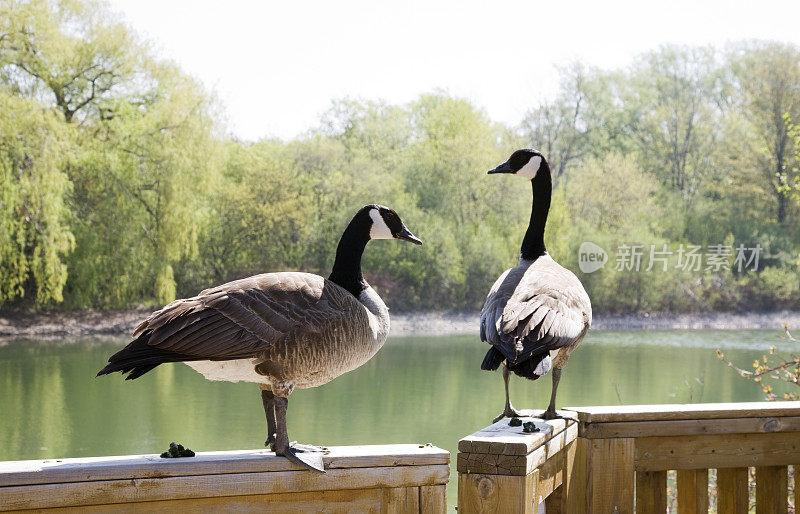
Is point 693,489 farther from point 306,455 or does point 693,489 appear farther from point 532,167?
point 532,167

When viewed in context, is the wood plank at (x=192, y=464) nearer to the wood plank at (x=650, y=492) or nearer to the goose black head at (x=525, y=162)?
the wood plank at (x=650, y=492)

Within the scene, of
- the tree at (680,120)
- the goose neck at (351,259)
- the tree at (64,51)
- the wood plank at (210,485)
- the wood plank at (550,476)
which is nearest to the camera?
the wood plank at (210,485)

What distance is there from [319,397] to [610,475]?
13.3 m

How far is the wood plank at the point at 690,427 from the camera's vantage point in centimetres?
242

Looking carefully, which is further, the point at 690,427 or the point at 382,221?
the point at 382,221

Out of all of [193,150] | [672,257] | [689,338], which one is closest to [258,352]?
[193,150]

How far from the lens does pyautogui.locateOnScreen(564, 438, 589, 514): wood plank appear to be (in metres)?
→ 2.41

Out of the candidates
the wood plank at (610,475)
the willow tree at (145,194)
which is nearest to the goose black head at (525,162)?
the wood plank at (610,475)

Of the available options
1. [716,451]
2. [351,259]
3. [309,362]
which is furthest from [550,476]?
[351,259]

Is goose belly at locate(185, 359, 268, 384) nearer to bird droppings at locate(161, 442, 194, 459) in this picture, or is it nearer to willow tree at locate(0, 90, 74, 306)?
bird droppings at locate(161, 442, 194, 459)

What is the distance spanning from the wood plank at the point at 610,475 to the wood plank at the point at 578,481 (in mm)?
18

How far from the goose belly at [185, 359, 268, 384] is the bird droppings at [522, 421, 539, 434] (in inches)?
29.5

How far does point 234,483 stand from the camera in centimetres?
190

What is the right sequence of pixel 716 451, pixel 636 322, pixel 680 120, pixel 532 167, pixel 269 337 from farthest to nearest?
pixel 680 120 < pixel 636 322 < pixel 532 167 < pixel 716 451 < pixel 269 337
